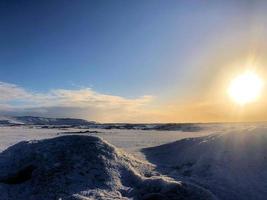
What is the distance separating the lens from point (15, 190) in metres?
15.4

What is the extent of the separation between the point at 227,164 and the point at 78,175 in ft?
26.6

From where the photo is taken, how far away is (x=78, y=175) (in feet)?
53.3

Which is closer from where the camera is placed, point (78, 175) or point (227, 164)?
point (78, 175)

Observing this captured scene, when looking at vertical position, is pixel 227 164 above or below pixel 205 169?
above

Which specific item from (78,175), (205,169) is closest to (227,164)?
(205,169)

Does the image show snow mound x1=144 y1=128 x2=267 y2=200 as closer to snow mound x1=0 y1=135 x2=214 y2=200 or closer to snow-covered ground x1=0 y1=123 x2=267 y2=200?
snow-covered ground x1=0 y1=123 x2=267 y2=200

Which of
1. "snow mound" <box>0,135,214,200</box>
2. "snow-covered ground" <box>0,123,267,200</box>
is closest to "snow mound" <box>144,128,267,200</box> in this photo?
"snow-covered ground" <box>0,123,267,200</box>

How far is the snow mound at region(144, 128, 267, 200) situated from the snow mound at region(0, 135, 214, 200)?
2065mm

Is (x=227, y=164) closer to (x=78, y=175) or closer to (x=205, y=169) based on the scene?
(x=205, y=169)

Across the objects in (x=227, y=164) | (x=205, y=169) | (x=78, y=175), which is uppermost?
(x=227, y=164)

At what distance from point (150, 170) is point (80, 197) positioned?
6.61m

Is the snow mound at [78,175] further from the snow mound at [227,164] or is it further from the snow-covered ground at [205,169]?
the snow mound at [227,164]

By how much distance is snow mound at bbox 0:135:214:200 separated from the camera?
14727 mm

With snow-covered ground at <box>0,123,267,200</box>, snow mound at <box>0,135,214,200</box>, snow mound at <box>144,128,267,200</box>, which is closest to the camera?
snow mound at <box>0,135,214,200</box>
